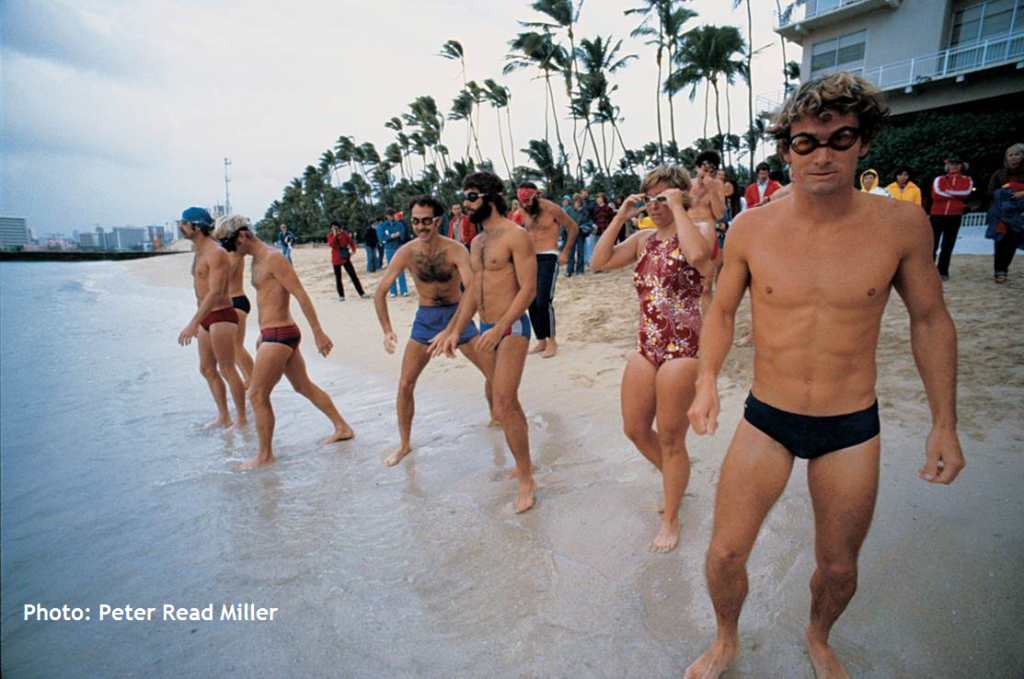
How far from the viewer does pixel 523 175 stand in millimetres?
31891

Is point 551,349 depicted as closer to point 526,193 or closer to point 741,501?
point 526,193

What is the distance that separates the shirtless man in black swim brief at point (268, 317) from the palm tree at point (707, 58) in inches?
1048

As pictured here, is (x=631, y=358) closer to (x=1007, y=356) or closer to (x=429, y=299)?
(x=429, y=299)

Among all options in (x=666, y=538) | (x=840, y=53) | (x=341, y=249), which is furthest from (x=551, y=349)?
(x=840, y=53)

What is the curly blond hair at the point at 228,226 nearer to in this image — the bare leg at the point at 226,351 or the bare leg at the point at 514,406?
the bare leg at the point at 226,351

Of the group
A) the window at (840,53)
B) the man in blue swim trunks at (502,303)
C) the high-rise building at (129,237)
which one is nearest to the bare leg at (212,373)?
the man in blue swim trunks at (502,303)

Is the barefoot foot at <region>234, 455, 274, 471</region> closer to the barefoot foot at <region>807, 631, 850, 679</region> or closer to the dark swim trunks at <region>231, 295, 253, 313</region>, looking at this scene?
the dark swim trunks at <region>231, 295, 253, 313</region>

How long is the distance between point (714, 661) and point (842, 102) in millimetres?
2157

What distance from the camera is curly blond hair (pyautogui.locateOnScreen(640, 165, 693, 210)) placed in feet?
9.40

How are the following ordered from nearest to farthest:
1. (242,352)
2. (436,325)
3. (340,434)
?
(436,325), (340,434), (242,352)

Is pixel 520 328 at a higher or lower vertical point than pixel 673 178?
lower

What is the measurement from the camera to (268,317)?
14.2 feet

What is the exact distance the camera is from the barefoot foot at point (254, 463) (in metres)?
4.40

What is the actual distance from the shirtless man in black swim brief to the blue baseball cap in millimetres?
746
